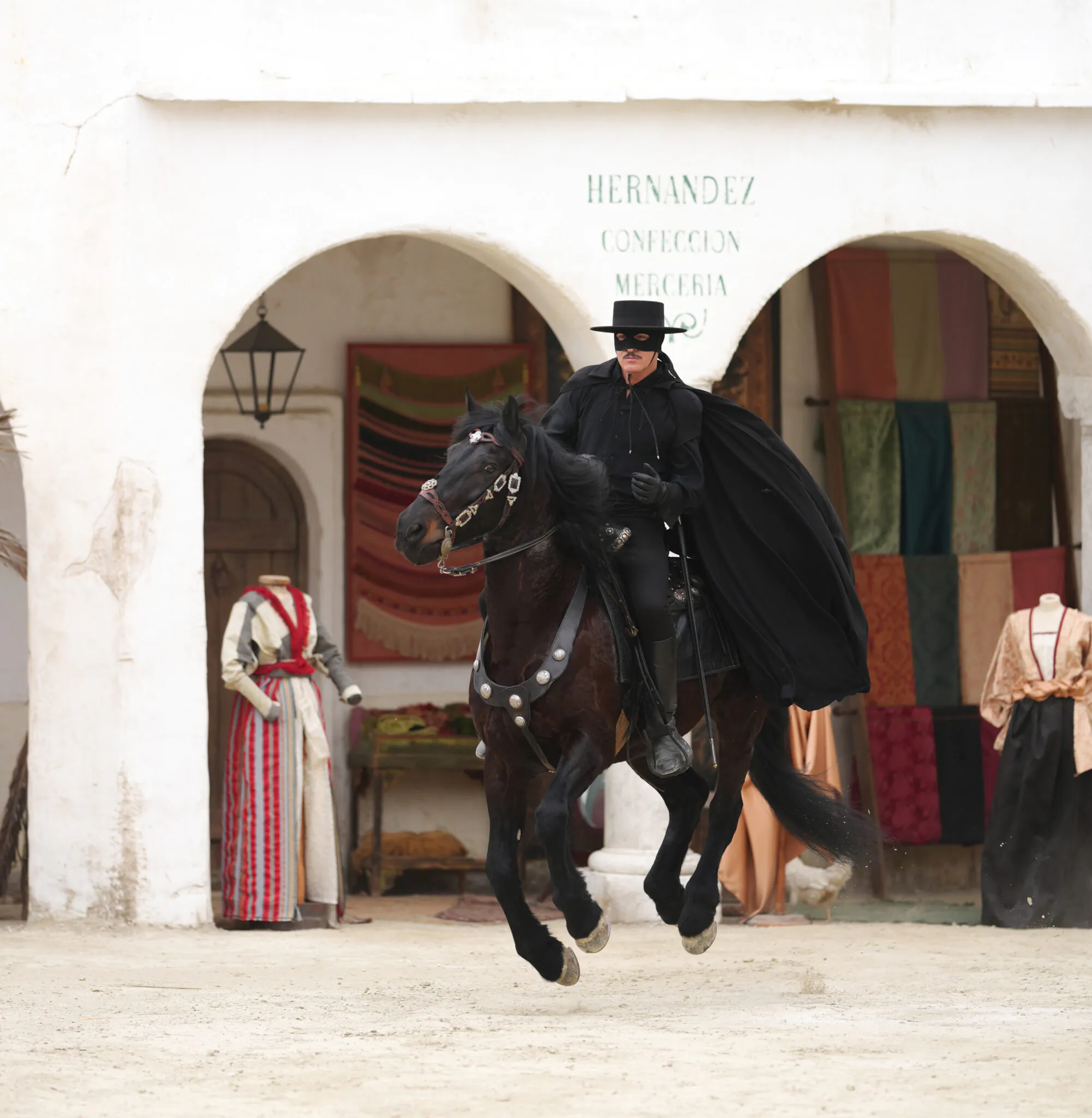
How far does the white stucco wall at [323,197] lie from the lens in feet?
33.7

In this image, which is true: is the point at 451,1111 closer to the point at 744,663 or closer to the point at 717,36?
the point at 744,663

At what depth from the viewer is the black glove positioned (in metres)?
7.30

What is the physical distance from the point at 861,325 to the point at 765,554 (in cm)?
535

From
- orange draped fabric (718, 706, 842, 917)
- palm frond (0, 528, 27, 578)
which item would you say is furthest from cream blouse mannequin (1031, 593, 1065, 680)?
palm frond (0, 528, 27, 578)

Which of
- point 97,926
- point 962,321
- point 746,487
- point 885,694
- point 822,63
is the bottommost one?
point 97,926

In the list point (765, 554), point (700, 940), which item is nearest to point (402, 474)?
point (765, 554)

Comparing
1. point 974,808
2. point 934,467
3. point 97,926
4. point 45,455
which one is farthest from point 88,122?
point 974,808

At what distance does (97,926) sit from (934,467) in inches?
223

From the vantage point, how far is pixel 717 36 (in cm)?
1081

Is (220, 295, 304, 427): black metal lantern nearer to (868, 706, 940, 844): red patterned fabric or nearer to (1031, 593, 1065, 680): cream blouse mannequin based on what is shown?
(868, 706, 940, 844): red patterned fabric

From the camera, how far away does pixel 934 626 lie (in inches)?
505

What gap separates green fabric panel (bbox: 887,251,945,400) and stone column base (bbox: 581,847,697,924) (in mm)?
3623

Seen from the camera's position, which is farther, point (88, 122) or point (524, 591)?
point (88, 122)

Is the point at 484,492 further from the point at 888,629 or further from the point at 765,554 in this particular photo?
the point at 888,629
